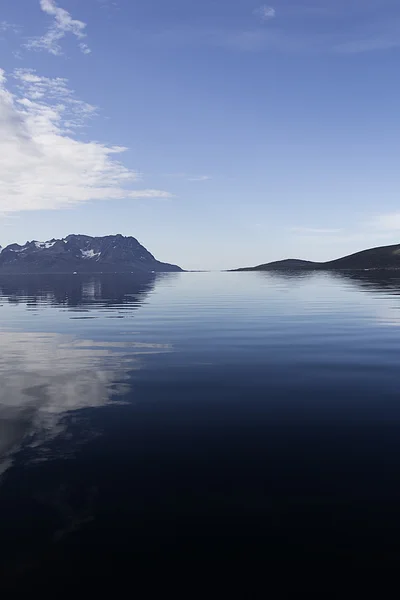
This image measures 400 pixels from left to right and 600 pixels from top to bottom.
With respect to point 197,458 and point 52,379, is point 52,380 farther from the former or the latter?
point 197,458

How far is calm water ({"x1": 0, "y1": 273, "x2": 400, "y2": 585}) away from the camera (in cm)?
777

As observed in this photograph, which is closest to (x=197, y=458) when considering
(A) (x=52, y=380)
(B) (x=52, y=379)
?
(A) (x=52, y=380)

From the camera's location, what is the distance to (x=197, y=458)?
36.6 ft

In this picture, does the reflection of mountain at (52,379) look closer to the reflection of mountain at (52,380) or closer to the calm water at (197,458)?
the reflection of mountain at (52,380)

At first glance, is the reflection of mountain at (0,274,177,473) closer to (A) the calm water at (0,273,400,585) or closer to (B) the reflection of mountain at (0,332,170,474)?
(B) the reflection of mountain at (0,332,170,474)

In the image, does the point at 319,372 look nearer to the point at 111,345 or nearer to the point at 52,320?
the point at 111,345

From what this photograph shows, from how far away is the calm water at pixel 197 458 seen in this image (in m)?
7.77

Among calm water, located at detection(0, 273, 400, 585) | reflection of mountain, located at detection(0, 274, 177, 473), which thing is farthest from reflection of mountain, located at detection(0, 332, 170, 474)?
calm water, located at detection(0, 273, 400, 585)

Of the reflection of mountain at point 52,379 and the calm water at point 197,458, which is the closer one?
the calm water at point 197,458

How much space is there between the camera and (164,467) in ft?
34.9

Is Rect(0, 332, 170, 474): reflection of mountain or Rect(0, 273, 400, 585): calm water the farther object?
Rect(0, 332, 170, 474): reflection of mountain

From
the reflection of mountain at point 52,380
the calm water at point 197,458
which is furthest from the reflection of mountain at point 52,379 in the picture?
the calm water at point 197,458

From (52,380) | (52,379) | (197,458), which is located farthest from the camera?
(52,379)

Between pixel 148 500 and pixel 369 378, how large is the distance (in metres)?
13.2
